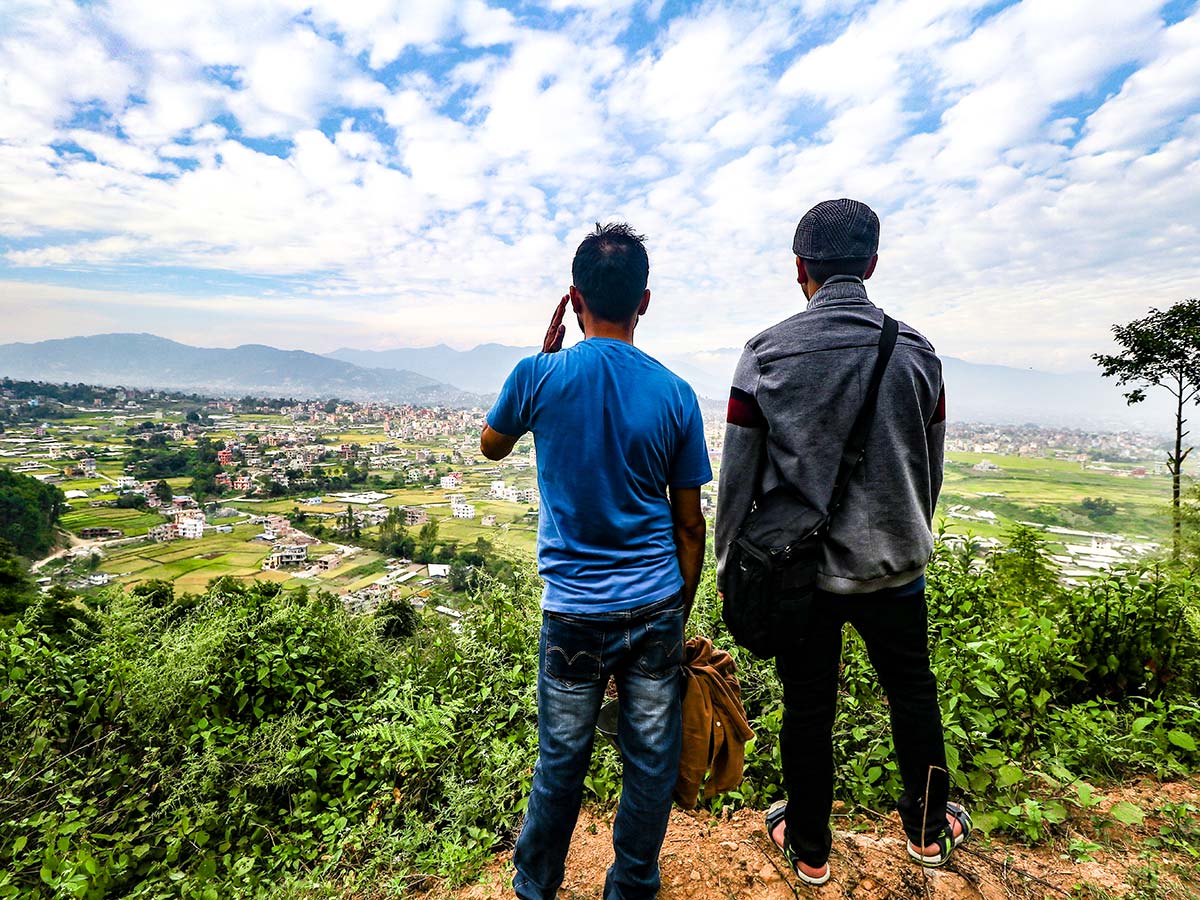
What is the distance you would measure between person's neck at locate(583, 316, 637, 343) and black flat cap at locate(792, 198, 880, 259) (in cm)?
62

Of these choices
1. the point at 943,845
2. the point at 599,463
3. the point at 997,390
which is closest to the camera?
the point at 599,463

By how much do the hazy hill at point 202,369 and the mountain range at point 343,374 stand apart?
0.19 meters

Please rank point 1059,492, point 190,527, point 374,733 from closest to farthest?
point 374,733 → point 190,527 → point 1059,492

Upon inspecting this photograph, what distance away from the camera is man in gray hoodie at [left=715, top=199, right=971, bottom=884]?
1495mm

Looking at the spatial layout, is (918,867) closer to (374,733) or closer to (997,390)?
(374,733)

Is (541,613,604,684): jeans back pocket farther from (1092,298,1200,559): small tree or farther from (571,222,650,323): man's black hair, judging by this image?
(1092,298,1200,559): small tree

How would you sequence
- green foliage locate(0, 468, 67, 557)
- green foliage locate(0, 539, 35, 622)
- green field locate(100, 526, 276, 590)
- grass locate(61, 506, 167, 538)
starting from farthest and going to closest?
grass locate(61, 506, 167, 538) < green field locate(100, 526, 276, 590) < green foliage locate(0, 468, 67, 557) < green foliage locate(0, 539, 35, 622)

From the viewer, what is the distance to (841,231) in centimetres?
161

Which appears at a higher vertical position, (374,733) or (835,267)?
(835,267)

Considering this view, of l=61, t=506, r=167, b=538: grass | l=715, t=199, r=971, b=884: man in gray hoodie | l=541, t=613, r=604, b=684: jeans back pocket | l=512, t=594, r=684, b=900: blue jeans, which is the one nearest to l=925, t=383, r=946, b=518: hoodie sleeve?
l=715, t=199, r=971, b=884: man in gray hoodie

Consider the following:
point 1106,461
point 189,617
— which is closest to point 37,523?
point 189,617

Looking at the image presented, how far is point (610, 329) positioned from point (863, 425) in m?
0.79

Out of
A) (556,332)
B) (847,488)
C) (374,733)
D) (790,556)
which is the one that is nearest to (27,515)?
(374,733)

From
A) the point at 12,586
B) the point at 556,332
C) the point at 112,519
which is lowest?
the point at 112,519
